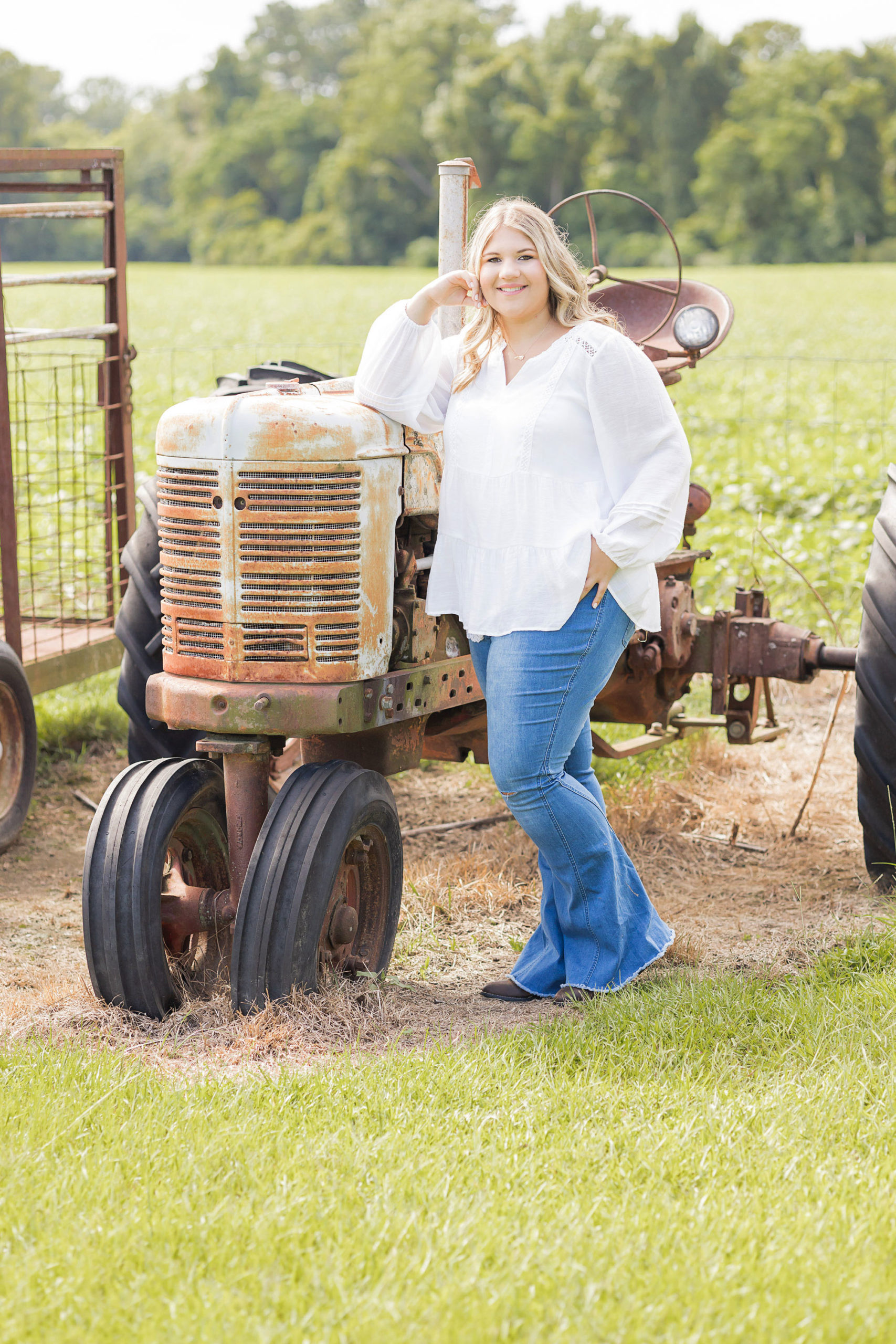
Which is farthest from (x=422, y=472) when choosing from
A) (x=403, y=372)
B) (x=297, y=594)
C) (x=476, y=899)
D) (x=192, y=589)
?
(x=476, y=899)

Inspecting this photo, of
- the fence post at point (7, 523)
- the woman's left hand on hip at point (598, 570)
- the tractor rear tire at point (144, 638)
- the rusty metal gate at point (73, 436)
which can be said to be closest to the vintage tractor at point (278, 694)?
the woman's left hand on hip at point (598, 570)

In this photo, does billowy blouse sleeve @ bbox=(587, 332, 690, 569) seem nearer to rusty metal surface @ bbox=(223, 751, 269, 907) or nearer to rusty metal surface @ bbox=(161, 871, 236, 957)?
rusty metal surface @ bbox=(223, 751, 269, 907)

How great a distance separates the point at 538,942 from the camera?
147 inches

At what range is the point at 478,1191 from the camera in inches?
97.7

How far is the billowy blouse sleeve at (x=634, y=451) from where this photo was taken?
3.17 metres

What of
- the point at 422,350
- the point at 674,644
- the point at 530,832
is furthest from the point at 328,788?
the point at 674,644

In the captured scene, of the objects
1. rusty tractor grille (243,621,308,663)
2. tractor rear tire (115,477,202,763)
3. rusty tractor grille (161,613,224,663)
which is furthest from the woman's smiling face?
tractor rear tire (115,477,202,763)

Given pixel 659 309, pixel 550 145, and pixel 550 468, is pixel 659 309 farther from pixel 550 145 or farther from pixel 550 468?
pixel 550 145

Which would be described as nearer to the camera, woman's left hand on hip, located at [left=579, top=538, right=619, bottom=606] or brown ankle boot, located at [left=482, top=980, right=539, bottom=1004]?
woman's left hand on hip, located at [left=579, top=538, right=619, bottom=606]

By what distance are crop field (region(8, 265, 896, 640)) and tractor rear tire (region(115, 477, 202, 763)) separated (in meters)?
1.96

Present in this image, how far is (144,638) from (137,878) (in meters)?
1.16

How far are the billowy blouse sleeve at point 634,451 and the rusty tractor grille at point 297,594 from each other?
0.56m

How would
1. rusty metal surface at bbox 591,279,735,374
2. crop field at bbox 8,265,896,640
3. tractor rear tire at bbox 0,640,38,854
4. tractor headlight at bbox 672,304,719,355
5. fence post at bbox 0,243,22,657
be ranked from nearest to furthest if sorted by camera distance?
tractor headlight at bbox 672,304,719,355 → rusty metal surface at bbox 591,279,735,374 → fence post at bbox 0,243,22,657 → tractor rear tire at bbox 0,640,38,854 → crop field at bbox 8,265,896,640

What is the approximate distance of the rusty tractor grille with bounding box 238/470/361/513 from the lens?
315 cm
